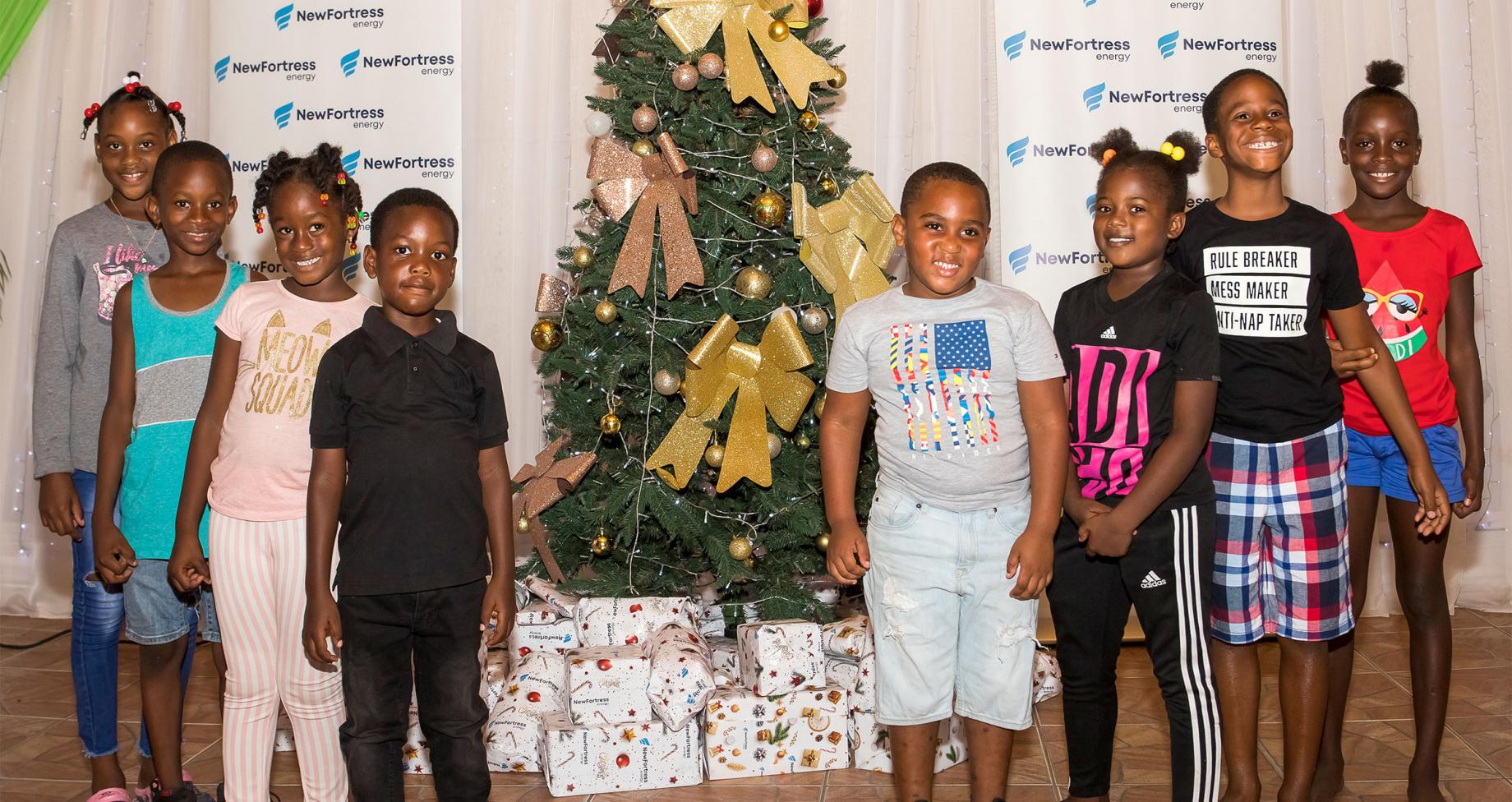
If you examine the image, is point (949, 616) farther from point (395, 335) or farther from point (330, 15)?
point (330, 15)

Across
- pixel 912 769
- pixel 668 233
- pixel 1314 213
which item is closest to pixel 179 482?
pixel 668 233

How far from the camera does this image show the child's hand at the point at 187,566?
97.6 inches

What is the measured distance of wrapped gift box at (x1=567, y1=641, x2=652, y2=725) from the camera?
3053 mm

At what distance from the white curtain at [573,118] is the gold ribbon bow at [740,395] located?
4.06ft

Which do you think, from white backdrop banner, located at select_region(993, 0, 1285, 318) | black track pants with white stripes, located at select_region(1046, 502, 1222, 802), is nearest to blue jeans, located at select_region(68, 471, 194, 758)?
black track pants with white stripes, located at select_region(1046, 502, 1222, 802)

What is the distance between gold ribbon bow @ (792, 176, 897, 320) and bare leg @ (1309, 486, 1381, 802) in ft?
4.27

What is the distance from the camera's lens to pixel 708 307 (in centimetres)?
343

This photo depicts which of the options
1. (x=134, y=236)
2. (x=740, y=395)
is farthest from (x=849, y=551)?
(x=134, y=236)

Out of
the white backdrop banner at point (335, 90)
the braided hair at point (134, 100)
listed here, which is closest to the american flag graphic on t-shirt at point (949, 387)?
the braided hair at point (134, 100)

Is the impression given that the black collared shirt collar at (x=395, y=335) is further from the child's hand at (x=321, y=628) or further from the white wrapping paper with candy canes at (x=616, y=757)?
the white wrapping paper with candy canes at (x=616, y=757)

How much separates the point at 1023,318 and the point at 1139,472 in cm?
40

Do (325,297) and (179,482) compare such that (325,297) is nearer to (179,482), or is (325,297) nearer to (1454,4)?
(179,482)

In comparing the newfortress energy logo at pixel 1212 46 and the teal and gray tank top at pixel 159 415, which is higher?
the newfortress energy logo at pixel 1212 46

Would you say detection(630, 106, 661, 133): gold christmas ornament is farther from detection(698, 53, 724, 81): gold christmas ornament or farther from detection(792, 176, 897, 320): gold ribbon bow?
detection(792, 176, 897, 320): gold ribbon bow
